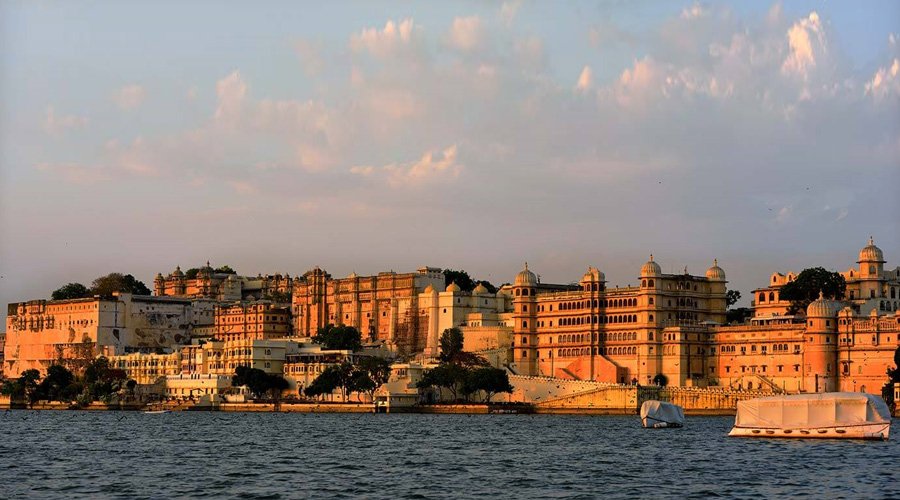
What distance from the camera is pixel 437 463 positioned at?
6066 cm

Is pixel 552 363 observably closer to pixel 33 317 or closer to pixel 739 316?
pixel 739 316

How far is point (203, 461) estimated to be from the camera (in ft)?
202

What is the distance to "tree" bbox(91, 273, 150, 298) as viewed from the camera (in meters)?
192

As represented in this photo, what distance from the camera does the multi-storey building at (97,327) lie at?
165500mm

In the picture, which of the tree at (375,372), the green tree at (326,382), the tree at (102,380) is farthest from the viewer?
the tree at (102,380)

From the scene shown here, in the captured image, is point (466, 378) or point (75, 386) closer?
point (466, 378)

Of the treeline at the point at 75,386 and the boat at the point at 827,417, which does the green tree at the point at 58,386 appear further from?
the boat at the point at 827,417

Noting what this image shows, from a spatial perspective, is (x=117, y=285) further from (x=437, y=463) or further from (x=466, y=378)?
(x=437, y=463)

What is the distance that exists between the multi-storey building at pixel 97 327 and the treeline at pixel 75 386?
32.0 feet

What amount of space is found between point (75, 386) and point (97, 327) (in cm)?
1723

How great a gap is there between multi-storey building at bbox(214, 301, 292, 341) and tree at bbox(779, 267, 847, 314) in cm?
6237

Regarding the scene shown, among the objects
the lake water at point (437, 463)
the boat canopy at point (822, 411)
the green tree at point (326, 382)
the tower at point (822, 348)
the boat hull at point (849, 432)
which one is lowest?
the lake water at point (437, 463)

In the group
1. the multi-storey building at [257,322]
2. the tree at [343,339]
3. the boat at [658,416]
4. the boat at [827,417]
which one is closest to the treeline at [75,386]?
the multi-storey building at [257,322]

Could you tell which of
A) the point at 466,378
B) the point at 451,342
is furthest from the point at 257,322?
the point at 466,378
